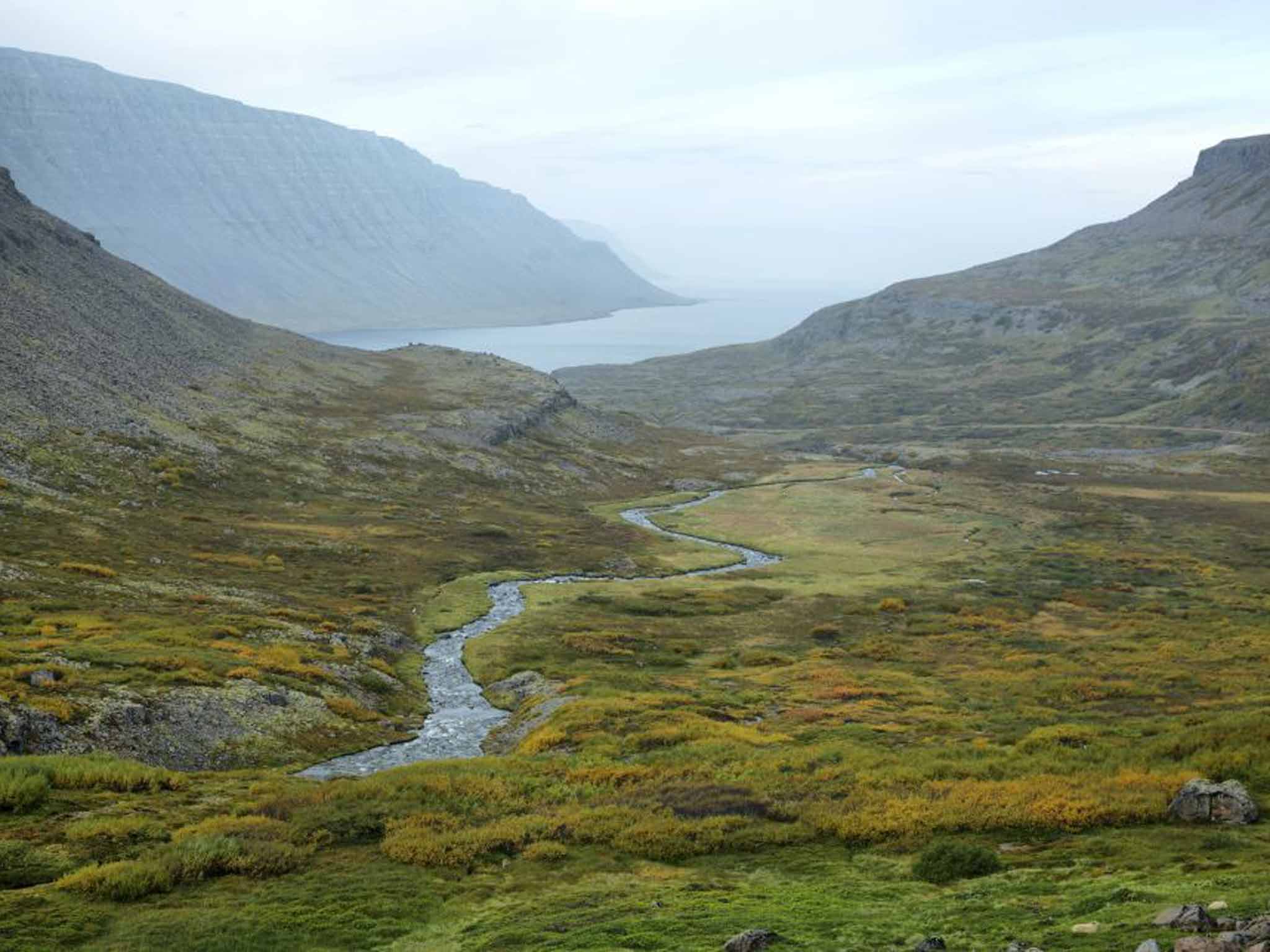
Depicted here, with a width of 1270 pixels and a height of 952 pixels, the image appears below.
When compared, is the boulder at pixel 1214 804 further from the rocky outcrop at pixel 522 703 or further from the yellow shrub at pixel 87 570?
the yellow shrub at pixel 87 570

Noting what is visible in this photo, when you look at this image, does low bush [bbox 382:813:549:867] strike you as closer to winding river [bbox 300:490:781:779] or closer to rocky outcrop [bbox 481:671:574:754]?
winding river [bbox 300:490:781:779]

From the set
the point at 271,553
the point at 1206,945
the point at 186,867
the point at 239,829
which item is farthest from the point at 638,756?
the point at 271,553

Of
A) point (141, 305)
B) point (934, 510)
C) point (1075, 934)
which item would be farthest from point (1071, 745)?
point (141, 305)

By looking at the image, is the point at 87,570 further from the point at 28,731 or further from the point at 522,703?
the point at 522,703

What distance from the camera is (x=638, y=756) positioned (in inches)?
1655

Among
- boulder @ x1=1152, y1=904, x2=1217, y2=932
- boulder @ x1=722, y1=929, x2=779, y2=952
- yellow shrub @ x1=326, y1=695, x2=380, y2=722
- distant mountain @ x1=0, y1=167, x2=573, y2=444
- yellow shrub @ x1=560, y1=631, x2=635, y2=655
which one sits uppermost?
distant mountain @ x1=0, y1=167, x2=573, y2=444

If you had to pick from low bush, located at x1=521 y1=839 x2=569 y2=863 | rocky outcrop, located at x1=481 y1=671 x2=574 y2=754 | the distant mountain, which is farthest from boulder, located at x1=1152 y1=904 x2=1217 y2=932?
the distant mountain

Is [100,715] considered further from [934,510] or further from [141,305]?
[141,305]

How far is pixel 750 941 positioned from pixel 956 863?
27.5 feet

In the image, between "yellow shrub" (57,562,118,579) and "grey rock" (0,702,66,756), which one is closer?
"grey rock" (0,702,66,756)

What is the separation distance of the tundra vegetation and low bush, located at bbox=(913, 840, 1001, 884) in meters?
0.09

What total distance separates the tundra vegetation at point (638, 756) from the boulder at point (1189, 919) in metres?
0.76

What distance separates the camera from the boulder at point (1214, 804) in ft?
90.3

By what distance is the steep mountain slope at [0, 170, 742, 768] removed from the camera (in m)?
48.1
